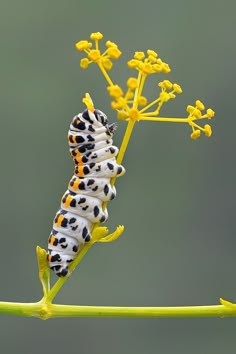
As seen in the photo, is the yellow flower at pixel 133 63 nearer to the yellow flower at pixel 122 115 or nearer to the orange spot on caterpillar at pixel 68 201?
the yellow flower at pixel 122 115

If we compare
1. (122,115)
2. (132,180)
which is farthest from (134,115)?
(132,180)

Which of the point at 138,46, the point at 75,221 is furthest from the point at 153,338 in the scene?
the point at 75,221

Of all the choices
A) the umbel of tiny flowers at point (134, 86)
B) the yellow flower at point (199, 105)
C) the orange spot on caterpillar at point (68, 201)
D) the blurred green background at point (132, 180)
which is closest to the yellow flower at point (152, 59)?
the umbel of tiny flowers at point (134, 86)

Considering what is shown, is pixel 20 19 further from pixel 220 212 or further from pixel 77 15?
pixel 220 212

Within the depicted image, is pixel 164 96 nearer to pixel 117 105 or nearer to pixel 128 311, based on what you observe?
pixel 117 105

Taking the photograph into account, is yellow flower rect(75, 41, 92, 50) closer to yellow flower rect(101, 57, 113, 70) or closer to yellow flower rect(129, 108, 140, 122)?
yellow flower rect(101, 57, 113, 70)

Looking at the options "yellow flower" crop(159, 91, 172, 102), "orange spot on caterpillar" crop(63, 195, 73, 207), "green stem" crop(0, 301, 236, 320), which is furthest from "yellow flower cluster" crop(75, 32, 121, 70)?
"green stem" crop(0, 301, 236, 320)
